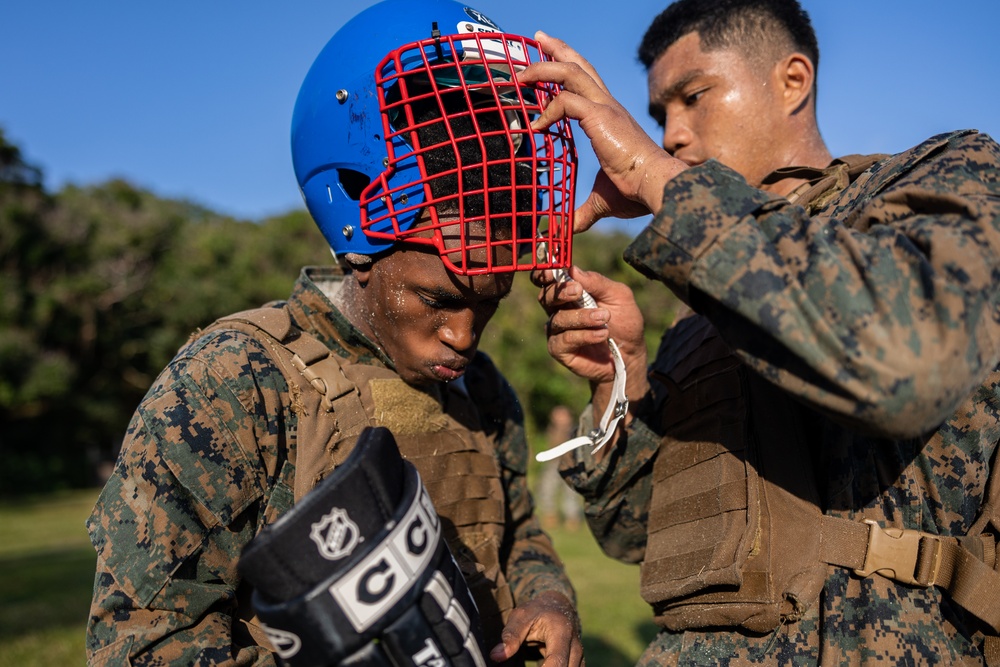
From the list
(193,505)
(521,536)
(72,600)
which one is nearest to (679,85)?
(521,536)

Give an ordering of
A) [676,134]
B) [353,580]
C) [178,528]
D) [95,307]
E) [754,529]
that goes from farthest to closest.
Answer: [95,307] → [676,134] → [754,529] → [178,528] → [353,580]

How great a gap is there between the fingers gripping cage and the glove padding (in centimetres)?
87

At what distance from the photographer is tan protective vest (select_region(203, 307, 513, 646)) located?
7.99 feet

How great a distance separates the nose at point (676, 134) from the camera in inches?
137

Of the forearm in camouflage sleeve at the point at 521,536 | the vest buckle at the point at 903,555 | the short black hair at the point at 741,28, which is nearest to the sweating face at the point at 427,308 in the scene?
the forearm in camouflage sleeve at the point at 521,536

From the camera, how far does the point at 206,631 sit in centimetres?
213

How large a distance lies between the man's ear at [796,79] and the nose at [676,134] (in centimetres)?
45

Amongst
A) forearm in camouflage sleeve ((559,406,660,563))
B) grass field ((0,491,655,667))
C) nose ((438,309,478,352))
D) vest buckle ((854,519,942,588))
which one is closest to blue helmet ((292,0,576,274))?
A: nose ((438,309,478,352))

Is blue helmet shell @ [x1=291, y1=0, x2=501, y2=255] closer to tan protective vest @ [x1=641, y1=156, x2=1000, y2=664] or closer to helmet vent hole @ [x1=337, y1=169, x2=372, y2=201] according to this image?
helmet vent hole @ [x1=337, y1=169, x2=372, y2=201]

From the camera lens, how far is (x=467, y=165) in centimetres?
254

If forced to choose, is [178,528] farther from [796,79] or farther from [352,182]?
[796,79]

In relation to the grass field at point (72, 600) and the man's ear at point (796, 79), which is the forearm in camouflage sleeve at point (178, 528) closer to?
the man's ear at point (796, 79)

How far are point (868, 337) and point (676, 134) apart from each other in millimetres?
1958

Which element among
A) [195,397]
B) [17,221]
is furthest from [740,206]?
[17,221]
